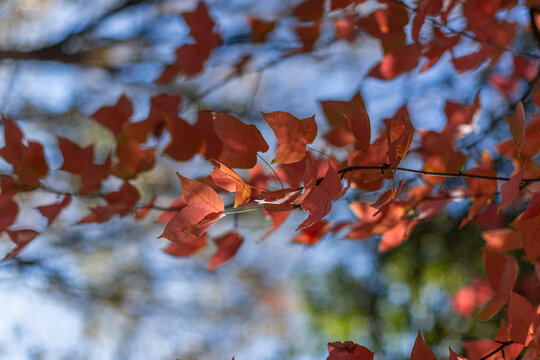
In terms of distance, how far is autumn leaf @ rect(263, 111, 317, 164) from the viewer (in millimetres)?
368

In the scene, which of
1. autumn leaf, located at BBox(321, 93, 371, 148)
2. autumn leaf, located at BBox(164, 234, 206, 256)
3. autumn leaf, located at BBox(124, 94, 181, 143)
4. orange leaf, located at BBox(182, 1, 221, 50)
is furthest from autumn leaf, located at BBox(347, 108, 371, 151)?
orange leaf, located at BBox(182, 1, 221, 50)

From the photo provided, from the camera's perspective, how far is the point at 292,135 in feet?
1.25

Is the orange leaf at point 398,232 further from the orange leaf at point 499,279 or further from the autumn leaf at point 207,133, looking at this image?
the autumn leaf at point 207,133

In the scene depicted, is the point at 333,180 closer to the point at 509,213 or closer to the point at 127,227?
the point at 509,213

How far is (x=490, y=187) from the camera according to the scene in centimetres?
57

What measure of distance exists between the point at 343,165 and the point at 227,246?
26cm

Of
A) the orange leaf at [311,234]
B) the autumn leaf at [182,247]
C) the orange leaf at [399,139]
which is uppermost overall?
the orange leaf at [399,139]

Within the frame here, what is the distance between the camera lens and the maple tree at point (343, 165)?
14.1 inches

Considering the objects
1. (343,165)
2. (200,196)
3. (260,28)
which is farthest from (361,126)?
(260,28)

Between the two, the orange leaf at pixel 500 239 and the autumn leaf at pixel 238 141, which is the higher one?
the autumn leaf at pixel 238 141

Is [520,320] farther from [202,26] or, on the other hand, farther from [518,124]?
[202,26]

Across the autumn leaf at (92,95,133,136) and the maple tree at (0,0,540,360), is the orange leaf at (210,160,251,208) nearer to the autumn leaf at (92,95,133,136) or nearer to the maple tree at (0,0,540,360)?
the maple tree at (0,0,540,360)

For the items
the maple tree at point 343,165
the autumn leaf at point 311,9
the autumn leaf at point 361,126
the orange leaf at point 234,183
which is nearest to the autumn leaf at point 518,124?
the maple tree at point 343,165

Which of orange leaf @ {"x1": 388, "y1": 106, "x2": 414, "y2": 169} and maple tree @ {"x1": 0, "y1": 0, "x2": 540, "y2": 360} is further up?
orange leaf @ {"x1": 388, "y1": 106, "x2": 414, "y2": 169}
